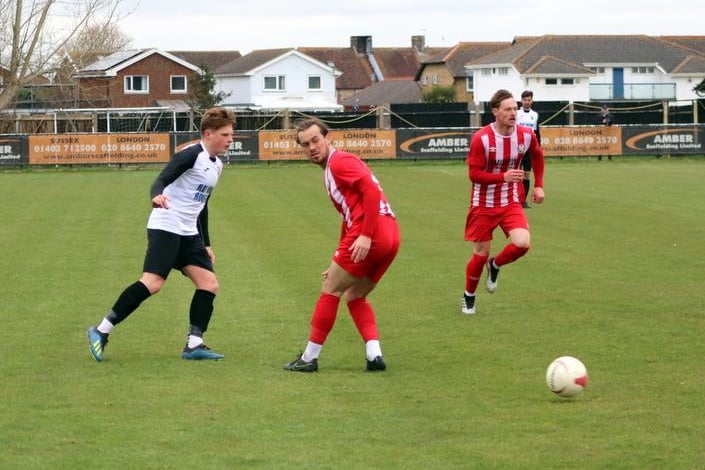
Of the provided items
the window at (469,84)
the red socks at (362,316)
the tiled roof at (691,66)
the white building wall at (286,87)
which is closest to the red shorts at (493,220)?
the red socks at (362,316)

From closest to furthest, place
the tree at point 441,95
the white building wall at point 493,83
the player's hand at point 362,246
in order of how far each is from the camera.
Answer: the player's hand at point 362,246
the white building wall at point 493,83
the tree at point 441,95

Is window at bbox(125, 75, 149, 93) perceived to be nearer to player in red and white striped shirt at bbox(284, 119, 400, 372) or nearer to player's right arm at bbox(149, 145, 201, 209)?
player's right arm at bbox(149, 145, 201, 209)

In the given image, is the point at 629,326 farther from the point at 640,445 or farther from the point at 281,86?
the point at 281,86

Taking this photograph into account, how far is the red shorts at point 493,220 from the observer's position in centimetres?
1127

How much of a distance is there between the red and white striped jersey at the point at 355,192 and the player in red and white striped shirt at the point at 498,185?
2.83m

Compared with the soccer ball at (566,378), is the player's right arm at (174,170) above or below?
above

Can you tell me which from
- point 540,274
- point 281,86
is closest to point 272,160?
point 540,274

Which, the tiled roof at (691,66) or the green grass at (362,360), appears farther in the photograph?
the tiled roof at (691,66)

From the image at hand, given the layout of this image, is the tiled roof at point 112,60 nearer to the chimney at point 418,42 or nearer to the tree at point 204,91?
the tree at point 204,91

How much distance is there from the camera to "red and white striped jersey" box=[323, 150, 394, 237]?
8.04m

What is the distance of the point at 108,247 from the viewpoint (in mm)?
17016

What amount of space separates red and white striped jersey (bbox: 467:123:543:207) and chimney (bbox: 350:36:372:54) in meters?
116

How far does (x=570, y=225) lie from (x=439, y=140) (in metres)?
21.4

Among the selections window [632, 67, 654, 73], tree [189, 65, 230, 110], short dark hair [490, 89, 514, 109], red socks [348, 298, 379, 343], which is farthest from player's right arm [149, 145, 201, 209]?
window [632, 67, 654, 73]
